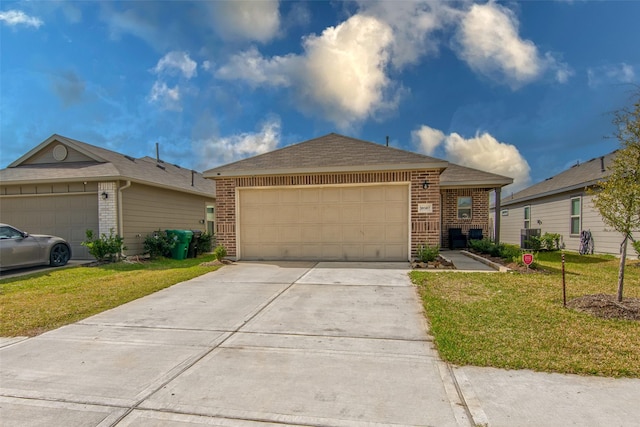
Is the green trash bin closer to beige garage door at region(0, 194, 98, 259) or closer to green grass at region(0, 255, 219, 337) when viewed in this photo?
green grass at region(0, 255, 219, 337)

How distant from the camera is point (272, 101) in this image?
16.0m

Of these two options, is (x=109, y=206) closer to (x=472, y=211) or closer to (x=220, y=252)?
(x=220, y=252)

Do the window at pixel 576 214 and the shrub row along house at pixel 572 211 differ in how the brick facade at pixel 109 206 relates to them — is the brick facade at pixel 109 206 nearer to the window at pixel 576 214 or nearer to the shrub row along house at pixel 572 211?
the shrub row along house at pixel 572 211

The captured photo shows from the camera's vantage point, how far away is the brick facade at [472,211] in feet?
45.4

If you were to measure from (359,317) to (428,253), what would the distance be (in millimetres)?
4649

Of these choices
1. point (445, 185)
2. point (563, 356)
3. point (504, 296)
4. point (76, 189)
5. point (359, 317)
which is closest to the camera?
→ point (563, 356)

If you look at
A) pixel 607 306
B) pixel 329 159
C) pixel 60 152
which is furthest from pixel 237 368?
pixel 60 152

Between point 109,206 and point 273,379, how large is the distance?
33.9 feet

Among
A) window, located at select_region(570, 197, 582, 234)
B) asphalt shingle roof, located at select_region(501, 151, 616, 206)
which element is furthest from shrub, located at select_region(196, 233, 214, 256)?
window, located at select_region(570, 197, 582, 234)

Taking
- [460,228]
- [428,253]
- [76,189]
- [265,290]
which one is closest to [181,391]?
[265,290]

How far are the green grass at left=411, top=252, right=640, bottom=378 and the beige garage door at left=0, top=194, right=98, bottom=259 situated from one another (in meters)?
11.0

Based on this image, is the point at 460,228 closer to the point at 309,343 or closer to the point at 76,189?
the point at 309,343

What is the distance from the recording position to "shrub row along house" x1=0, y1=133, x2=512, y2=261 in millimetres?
9703

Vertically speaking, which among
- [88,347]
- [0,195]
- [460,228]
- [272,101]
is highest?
[272,101]
